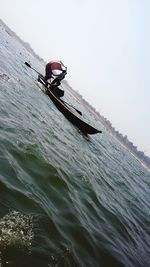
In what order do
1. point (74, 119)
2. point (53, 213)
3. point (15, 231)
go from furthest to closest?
1. point (74, 119)
2. point (53, 213)
3. point (15, 231)

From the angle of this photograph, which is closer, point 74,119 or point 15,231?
point 15,231

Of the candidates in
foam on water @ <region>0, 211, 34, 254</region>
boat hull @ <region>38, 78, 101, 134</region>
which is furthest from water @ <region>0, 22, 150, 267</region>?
boat hull @ <region>38, 78, 101, 134</region>

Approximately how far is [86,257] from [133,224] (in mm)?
7203

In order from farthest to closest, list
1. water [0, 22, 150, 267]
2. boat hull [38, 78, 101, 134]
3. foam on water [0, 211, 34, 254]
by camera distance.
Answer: boat hull [38, 78, 101, 134] < water [0, 22, 150, 267] < foam on water [0, 211, 34, 254]

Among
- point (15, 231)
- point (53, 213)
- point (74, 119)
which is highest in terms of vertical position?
point (74, 119)

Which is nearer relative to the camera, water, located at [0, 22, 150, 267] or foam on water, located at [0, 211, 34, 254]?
foam on water, located at [0, 211, 34, 254]

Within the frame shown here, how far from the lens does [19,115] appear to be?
17.1 m

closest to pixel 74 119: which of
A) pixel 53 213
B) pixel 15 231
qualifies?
pixel 53 213

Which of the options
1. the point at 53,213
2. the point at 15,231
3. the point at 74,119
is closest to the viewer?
the point at 15,231

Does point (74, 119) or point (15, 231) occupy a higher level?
point (74, 119)

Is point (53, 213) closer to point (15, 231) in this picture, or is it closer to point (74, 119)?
point (15, 231)

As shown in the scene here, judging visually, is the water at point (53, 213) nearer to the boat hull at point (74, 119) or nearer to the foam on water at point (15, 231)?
the foam on water at point (15, 231)

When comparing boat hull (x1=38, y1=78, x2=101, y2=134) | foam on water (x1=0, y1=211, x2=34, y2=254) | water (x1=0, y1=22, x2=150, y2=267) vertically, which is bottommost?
foam on water (x1=0, y1=211, x2=34, y2=254)

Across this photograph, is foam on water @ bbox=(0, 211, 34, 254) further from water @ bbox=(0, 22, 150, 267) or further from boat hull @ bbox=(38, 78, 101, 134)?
boat hull @ bbox=(38, 78, 101, 134)
